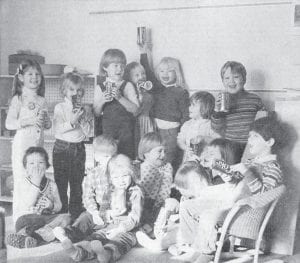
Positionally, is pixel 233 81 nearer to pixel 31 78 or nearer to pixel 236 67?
pixel 236 67

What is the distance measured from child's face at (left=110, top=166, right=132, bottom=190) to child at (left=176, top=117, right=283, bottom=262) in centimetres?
36

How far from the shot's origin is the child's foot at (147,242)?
204 centimetres

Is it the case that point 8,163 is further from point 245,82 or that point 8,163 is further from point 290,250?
point 290,250

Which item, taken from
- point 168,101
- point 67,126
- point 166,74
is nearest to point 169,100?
point 168,101

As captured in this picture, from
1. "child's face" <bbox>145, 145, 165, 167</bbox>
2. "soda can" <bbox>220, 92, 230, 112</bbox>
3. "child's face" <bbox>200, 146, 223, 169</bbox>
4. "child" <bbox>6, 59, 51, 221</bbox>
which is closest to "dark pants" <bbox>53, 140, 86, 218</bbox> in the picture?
"child" <bbox>6, 59, 51, 221</bbox>

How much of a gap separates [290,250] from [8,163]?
1.31m

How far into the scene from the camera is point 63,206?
89.5 inches

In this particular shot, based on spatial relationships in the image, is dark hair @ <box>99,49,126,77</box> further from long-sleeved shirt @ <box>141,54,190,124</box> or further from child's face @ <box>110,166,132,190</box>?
child's face @ <box>110,166,132,190</box>

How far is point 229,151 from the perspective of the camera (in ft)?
6.31

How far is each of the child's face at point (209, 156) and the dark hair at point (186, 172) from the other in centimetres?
2

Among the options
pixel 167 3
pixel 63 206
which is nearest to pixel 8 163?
pixel 63 206

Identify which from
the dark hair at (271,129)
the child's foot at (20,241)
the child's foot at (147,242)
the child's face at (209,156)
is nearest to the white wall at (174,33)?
the dark hair at (271,129)

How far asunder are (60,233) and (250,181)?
2.83 feet

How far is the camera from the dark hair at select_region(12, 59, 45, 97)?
7.40 ft
